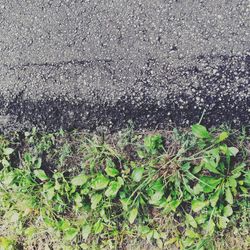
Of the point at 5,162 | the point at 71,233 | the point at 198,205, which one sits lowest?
the point at 71,233

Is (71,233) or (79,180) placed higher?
(79,180)

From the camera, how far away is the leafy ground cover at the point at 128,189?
2.50 m

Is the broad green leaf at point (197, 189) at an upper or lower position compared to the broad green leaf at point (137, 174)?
lower

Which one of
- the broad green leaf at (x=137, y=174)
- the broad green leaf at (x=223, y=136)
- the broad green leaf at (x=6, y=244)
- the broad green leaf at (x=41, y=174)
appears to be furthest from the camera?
the broad green leaf at (x=6, y=244)

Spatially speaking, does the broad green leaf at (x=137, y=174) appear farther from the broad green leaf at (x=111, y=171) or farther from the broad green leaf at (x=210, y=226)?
the broad green leaf at (x=210, y=226)

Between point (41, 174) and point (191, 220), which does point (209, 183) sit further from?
point (41, 174)

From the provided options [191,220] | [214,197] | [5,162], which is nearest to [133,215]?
[191,220]

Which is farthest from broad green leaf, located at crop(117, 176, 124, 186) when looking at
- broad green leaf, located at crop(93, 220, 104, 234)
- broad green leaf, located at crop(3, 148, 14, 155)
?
broad green leaf, located at crop(3, 148, 14, 155)

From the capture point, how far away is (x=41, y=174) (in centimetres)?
267

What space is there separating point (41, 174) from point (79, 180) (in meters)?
0.22

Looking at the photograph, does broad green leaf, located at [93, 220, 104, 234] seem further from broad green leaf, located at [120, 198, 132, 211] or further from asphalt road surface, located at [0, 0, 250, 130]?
asphalt road surface, located at [0, 0, 250, 130]

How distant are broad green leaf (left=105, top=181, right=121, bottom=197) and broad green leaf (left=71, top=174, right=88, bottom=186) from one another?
0.43ft

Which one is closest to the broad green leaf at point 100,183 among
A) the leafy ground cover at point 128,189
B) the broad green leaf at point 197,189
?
the leafy ground cover at point 128,189

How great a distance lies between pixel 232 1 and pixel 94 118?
0.90m
